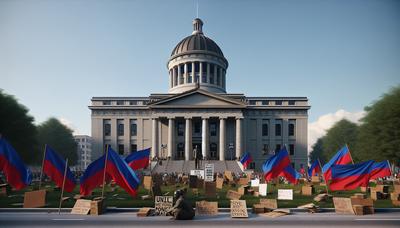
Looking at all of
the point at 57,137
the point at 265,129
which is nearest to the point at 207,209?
the point at 265,129

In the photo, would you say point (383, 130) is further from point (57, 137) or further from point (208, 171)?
point (57, 137)

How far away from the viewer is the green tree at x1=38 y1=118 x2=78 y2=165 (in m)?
57.6

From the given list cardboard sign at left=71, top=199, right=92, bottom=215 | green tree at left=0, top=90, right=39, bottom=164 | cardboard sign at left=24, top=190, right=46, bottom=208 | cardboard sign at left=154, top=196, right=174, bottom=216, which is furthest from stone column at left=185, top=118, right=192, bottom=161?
cardboard sign at left=154, top=196, right=174, bottom=216

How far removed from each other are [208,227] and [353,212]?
6.80m

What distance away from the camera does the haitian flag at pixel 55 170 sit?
502 inches

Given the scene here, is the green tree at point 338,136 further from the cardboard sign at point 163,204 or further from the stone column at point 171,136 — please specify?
the cardboard sign at point 163,204

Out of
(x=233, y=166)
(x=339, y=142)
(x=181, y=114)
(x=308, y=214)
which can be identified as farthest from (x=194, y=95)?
(x=308, y=214)

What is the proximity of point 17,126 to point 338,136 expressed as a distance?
62661 mm

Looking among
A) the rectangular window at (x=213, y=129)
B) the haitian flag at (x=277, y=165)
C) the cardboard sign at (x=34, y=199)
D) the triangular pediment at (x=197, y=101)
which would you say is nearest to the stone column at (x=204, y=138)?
the triangular pediment at (x=197, y=101)

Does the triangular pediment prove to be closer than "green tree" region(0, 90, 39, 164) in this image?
No

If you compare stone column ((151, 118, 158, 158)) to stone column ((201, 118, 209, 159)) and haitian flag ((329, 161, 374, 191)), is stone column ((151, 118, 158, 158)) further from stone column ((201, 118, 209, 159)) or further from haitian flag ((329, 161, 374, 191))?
haitian flag ((329, 161, 374, 191))

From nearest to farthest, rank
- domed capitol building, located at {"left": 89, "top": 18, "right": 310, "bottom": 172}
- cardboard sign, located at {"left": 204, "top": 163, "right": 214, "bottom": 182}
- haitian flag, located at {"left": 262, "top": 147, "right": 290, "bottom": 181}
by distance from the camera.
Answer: haitian flag, located at {"left": 262, "top": 147, "right": 290, "bottom": 181}, cardboard sign, located at {"left": 204, "top": 163, "right": 214, "bottom": 182}, domed capitol building, located at {"left": 89, "top": 18, "right": 310, "bottom": 172}

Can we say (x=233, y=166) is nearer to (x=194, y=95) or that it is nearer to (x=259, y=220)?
(x=194, y=95)

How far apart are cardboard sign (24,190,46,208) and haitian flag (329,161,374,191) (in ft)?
47.7
